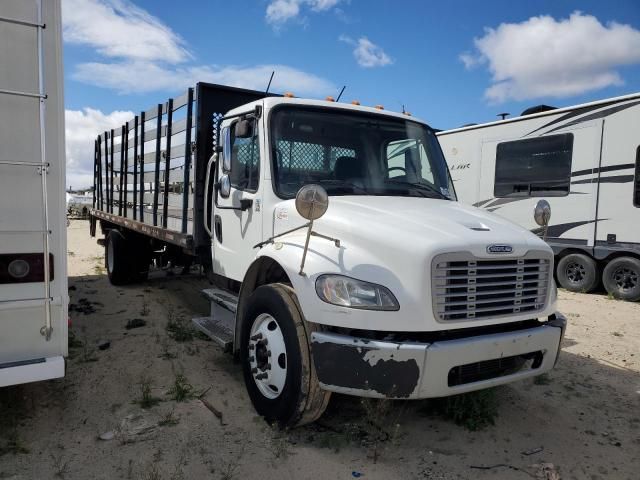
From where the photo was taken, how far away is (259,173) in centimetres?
419

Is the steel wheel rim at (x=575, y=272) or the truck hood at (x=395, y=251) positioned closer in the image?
the truck hood at (x=395, y=251)

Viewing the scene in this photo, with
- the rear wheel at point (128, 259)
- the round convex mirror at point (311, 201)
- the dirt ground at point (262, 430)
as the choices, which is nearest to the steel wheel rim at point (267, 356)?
the dirt ground at point (262, 430)

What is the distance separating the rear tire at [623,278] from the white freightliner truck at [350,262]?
564cm

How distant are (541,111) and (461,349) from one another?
341 inches

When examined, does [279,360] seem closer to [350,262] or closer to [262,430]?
[262,430]

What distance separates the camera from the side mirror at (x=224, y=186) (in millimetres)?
4566

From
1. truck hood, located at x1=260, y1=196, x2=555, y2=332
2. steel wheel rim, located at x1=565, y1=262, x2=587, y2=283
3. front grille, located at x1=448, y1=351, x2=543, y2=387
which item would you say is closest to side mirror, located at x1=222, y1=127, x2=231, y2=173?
truck hood, located at x1=260, y1=196, x2=555, y2=332

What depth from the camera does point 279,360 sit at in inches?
137

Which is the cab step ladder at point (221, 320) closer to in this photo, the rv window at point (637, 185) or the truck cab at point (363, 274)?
the truck cab at point (363, 274)

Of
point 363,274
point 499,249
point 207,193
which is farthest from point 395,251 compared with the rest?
point 207,193

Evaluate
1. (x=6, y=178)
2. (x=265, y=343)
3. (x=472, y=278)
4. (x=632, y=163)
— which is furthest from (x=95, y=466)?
(x=632, y=163)

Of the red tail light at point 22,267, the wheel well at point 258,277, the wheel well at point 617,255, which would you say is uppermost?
the red tail light at point 22,267

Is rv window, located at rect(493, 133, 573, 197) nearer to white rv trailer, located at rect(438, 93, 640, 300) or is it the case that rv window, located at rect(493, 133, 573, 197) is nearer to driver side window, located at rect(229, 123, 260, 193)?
white rv trailer, located at rect(438, 93, 640, 300)

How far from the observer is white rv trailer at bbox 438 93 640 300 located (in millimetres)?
8430
